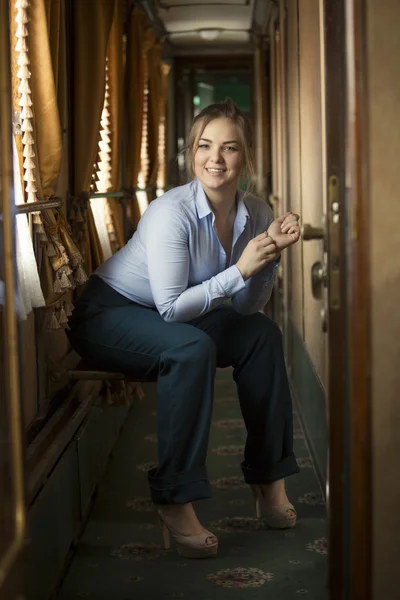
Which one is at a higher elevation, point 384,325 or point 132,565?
point 384,325

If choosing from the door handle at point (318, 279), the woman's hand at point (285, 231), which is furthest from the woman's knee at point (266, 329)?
the door handle at point (318, 279)

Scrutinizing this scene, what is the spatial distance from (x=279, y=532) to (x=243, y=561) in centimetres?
26

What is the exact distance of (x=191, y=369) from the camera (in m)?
2.54

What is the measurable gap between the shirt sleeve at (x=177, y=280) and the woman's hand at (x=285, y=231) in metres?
0.15

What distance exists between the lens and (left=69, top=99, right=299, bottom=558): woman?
2555 millimetres

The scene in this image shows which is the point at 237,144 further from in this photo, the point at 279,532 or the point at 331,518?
the point at 331,518

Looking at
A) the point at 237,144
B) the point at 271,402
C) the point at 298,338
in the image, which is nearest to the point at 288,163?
the point at 298,338

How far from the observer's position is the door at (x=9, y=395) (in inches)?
60.7

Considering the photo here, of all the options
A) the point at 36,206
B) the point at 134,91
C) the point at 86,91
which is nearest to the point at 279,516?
the point at 36,206

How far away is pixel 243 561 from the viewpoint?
2.53 meters

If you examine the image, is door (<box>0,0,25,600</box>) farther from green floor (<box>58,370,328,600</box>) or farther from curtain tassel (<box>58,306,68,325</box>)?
curtain tassel (<box>58,306,68,325</box>)

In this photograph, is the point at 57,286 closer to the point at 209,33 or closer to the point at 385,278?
the point at 385,278

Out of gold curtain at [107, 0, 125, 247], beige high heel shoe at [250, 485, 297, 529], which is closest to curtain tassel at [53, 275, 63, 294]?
beige high heel shoe at [250, 485, 297, 529]

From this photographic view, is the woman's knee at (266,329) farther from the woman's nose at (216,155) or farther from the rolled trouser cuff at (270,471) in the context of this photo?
the woman's nose at (216,155)
